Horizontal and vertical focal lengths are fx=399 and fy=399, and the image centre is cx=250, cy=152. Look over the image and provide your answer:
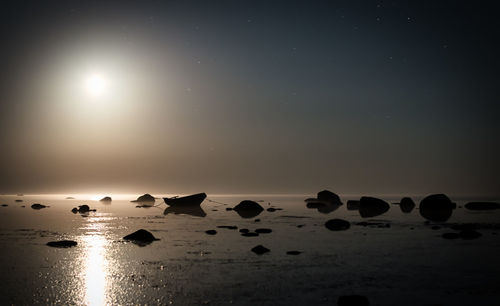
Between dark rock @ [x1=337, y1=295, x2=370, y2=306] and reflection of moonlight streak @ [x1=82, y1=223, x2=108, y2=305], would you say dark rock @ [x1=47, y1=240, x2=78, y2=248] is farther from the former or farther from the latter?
dark rock @ [x1=337, y1=295, x2=370, y2=306]

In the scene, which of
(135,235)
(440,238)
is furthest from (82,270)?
(440,238)

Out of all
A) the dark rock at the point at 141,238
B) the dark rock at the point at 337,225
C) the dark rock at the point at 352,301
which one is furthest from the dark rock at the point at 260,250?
the dark rock at the point at 337,225

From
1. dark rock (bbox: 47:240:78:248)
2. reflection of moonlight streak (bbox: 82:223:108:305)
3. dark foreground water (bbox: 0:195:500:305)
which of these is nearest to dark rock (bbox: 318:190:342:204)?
dark foreground water (bbox: 0:195:500:305)

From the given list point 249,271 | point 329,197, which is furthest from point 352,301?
point 329,197

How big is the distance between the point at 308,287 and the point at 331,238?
566 inches

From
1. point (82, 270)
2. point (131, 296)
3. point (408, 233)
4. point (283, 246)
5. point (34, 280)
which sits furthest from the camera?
point (408, 233)

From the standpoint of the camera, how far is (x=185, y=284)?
1393 cm

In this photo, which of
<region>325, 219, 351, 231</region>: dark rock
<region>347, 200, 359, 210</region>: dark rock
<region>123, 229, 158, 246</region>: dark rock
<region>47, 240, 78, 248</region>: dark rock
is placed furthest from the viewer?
<region>347, 200, 359, 210</region>: dark rock

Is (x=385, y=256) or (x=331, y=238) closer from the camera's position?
(x=385, y=256)

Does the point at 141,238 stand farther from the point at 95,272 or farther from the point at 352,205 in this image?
the point at 352,205

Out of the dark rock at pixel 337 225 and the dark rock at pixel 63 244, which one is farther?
the dark rock at pixel 337 225

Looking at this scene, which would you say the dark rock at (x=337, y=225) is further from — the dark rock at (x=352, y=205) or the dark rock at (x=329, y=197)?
the dark rock at (x=329, y=197)

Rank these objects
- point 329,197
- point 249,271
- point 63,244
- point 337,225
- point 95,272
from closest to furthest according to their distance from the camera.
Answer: point 95,272, point 249,271, point 63,244, point 337,225, point 329,197

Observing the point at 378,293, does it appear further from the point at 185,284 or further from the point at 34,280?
the point at 34,280
